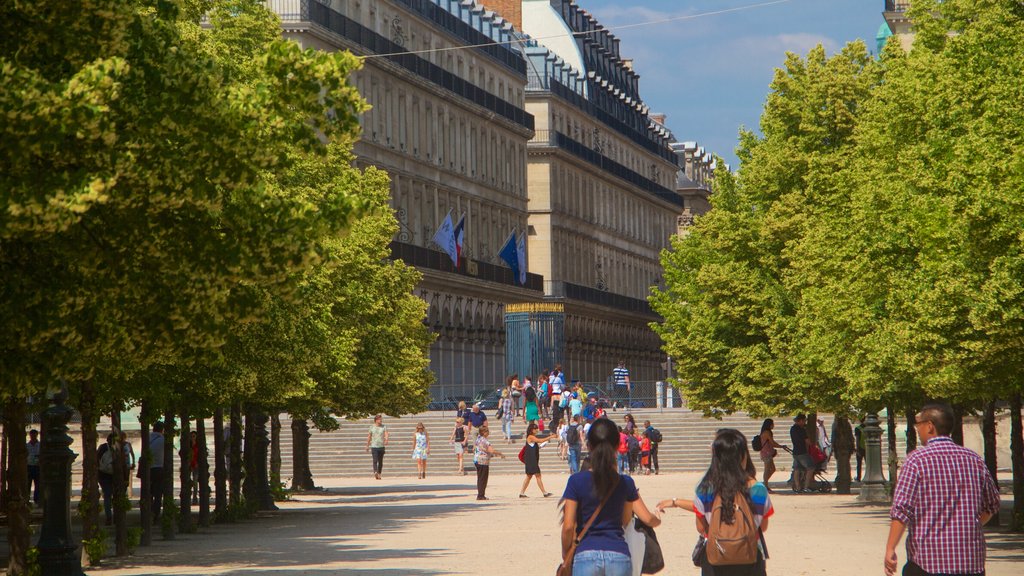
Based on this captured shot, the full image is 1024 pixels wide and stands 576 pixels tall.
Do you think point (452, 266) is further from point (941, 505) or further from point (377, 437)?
point (941, 505)

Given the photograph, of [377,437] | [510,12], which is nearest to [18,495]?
[377,437]

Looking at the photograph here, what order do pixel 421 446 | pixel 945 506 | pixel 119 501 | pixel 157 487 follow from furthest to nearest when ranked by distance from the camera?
pixel 421 446, pixel 157 487, pixel 119 501, pixel 945 506

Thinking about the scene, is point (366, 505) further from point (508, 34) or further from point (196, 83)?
point (508, 34)

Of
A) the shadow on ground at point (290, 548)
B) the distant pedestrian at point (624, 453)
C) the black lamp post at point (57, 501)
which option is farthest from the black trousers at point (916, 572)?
the distant pedestrian at point (624, 453)

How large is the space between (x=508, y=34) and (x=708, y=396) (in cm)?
5191

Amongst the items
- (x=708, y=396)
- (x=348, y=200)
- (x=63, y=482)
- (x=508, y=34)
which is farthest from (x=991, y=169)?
(x=508, y=34)

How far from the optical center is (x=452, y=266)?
79.7 metres

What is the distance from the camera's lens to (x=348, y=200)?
14.7m

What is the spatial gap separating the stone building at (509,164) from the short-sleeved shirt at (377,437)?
15.6 m

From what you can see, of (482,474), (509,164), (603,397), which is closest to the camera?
(482,474)

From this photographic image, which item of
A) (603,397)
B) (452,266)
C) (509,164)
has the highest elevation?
(509,164)

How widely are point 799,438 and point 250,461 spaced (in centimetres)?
1258

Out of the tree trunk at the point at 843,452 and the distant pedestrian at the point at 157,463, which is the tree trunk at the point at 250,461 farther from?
the tree trunk at the point at 843,452

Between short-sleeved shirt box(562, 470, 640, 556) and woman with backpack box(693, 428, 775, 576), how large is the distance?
0.51 metres
